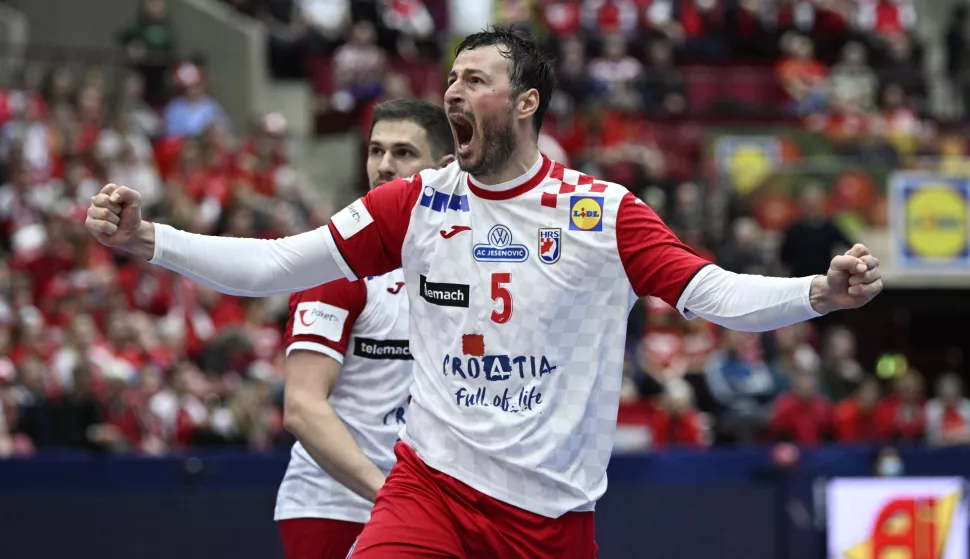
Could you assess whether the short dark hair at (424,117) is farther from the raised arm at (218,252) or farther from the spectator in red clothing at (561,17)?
the spectator in red clothing at (561,17)

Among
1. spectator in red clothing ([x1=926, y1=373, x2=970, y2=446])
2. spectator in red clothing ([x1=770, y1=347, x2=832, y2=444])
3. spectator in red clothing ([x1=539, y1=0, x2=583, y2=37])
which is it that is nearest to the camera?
spectator in red clothing ([x1=770, y1=347, x2=832, y2=444])

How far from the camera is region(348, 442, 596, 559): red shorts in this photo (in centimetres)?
462

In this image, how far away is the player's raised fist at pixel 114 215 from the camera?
14.4 ft

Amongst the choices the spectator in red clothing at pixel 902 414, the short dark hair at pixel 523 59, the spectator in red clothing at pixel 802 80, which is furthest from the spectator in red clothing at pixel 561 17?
the short dark hair at pixel 523 59

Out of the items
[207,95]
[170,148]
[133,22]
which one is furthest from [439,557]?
[133,22]

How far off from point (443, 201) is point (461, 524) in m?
1.08

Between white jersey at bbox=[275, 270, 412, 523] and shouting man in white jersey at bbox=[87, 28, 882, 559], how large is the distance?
593 mm

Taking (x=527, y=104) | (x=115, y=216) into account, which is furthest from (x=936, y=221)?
(x=115, y=216)

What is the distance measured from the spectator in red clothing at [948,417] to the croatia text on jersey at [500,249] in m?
11.1

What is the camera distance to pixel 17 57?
17.4 meters

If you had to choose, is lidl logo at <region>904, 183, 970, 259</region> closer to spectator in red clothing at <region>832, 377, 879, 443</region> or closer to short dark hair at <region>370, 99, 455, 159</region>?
spectator in red clothing at <region>832, 377, 879, 443</region>

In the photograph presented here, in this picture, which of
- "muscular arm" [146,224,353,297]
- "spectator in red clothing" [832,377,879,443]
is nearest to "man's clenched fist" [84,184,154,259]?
"muscular arm" [146,224,353,297]

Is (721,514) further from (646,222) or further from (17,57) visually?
(17,57)

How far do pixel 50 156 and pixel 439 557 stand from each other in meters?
11.1
